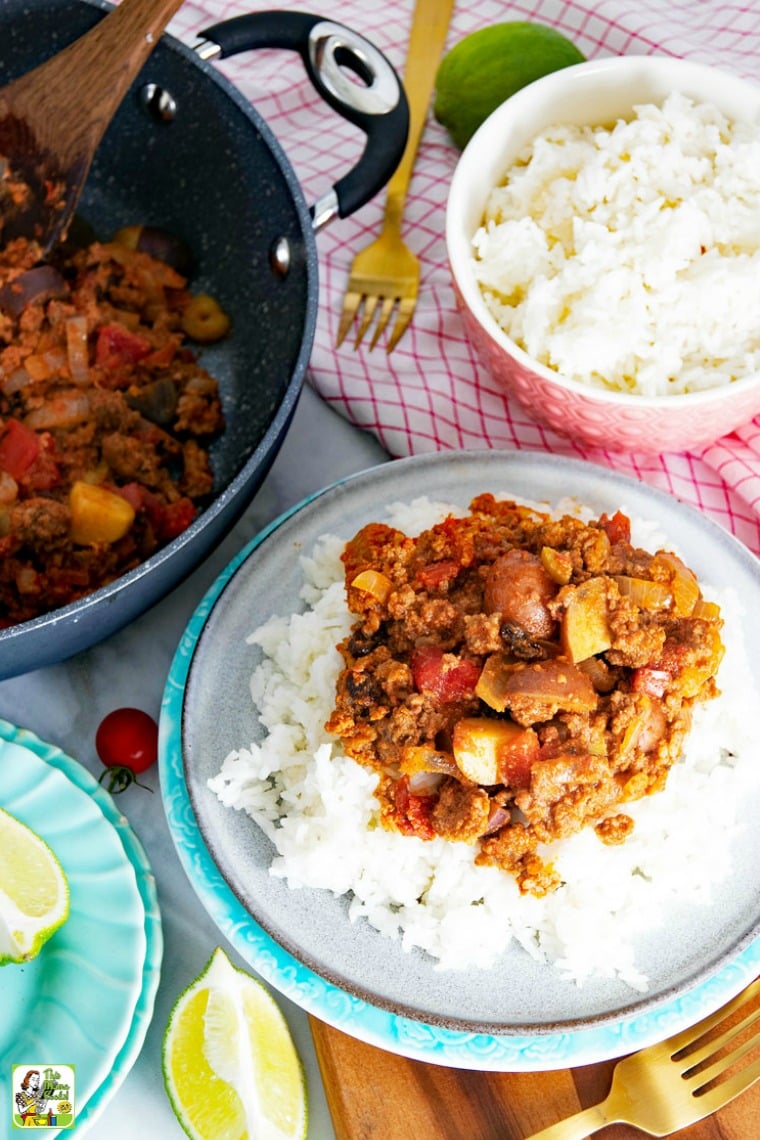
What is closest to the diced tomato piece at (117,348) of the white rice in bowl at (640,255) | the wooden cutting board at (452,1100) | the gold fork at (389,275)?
the gold fork at (389,275)

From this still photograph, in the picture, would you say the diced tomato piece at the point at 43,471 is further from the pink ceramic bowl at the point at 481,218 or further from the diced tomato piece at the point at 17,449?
the pink ceramic bowl at the point at 481,218

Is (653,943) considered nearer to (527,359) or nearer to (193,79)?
(527,359)

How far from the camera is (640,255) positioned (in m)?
2.64

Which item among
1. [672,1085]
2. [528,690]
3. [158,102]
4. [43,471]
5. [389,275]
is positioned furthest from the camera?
[389,275]

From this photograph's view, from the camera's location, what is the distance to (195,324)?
3.05m

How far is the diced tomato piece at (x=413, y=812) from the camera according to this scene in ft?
7.43

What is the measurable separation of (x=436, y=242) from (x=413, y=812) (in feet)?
5.57

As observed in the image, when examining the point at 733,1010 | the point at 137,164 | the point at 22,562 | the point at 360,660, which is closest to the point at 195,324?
the point at 137,164

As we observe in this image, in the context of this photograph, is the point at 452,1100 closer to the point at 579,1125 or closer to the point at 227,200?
the point at 579,1125

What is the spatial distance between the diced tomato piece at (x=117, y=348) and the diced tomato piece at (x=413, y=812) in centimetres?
133

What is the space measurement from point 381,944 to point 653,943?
55cm

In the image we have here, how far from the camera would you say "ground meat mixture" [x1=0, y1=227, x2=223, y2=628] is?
8.68 feet

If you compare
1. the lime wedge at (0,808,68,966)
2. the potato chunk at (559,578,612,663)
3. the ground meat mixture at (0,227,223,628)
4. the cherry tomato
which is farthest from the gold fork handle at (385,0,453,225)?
the lime wedge at (0,808,68,966)

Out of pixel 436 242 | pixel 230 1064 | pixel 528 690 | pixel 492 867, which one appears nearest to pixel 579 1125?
pixel 492 867
